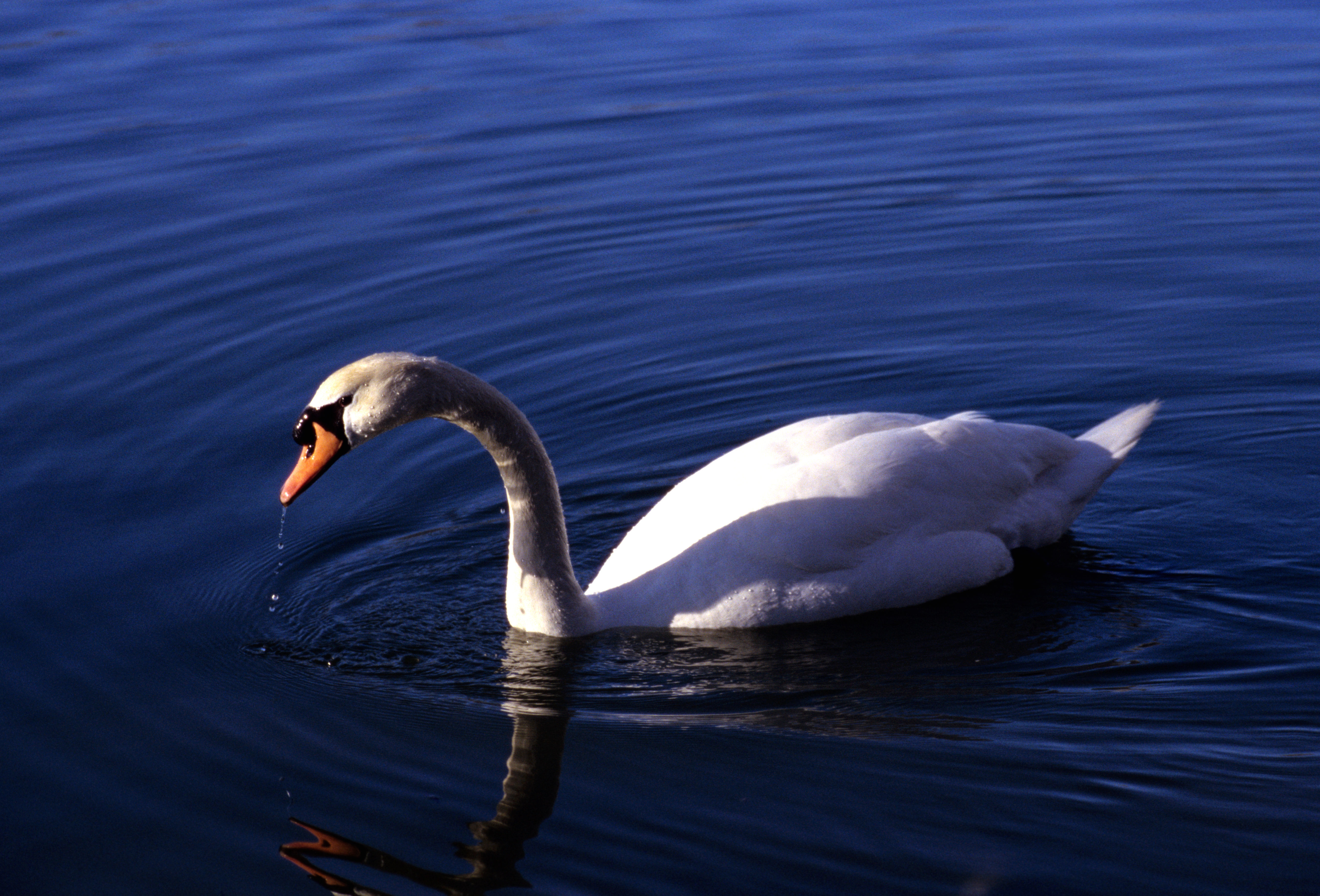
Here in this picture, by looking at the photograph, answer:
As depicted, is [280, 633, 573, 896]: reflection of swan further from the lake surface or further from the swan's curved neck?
the swan's curved neck

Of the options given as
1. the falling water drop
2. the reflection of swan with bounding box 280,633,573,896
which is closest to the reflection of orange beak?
the falling water drop

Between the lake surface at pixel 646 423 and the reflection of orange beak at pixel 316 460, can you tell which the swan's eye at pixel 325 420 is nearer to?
the reflection of orange beak at pixel 316 460

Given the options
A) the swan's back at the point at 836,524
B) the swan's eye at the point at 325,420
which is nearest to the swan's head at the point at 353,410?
the swan's eye at the point at 325,420

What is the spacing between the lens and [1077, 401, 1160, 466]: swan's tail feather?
807 cm

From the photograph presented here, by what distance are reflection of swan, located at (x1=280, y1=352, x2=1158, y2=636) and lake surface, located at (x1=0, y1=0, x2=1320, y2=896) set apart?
0.47 feet

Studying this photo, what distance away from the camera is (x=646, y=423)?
9773 mm

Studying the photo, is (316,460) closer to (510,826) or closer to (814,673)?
(510,826)

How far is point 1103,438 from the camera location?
8156 millimetres

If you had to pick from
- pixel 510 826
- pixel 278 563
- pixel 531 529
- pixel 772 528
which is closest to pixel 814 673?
pixel 772 528

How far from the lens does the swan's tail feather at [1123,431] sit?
807 centimetres

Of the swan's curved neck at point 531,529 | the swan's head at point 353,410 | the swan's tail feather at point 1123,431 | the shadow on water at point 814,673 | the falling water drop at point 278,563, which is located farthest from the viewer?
the swan's tail feather at point 1123,431

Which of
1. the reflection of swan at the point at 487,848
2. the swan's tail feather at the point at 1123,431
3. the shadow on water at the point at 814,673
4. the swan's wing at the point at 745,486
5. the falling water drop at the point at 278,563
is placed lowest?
the reflection of swan at the point at 487,848

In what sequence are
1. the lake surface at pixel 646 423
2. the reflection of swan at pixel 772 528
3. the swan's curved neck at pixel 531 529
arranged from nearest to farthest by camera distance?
the lake surface at pixel 646 423 → the swan's curved neck at pixel 531 529 → the reflection of swan at pixel 772 528

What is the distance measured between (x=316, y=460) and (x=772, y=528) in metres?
1.99
